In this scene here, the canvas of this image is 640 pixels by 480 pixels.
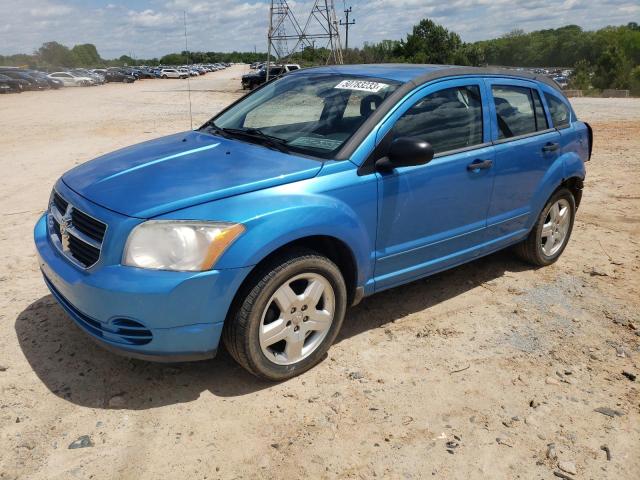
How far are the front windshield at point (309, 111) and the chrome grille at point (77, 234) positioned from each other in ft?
4.15

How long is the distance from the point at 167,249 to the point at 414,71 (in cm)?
226

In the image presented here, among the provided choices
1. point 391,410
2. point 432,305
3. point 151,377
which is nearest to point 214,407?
point 151,377

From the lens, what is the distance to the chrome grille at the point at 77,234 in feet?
9.40

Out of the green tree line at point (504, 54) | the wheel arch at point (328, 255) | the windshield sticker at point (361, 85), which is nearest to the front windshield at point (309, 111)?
the windshield sticker at point (361, 85)

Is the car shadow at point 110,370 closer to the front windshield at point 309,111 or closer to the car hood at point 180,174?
the car hood at point 180,174

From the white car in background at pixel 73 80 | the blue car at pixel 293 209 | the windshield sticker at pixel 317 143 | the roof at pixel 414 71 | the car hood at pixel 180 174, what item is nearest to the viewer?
the blue car at pixel 293 209

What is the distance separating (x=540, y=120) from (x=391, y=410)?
2995mm

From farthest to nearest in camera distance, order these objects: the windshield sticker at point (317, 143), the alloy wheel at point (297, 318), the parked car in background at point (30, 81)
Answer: the parked car in background at point (30, 81)
the windshield sticker at point (317, 143)
the alloy wheel at point (297, 318)

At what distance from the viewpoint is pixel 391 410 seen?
3033 millimetres

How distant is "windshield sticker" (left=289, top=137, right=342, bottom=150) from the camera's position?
3.43 meters

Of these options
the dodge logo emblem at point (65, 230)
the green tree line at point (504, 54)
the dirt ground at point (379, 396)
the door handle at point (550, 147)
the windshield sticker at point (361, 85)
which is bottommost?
the dirt ground at point (379, 396)

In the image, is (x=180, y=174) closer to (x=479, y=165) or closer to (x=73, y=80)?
(x=479, y=165)

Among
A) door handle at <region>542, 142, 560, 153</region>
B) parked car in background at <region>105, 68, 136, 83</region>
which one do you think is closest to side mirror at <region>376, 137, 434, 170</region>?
door handle at <region>542, 142, 560, 153</region>

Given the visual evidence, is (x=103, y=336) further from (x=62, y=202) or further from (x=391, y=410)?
(x=391, y=410)
